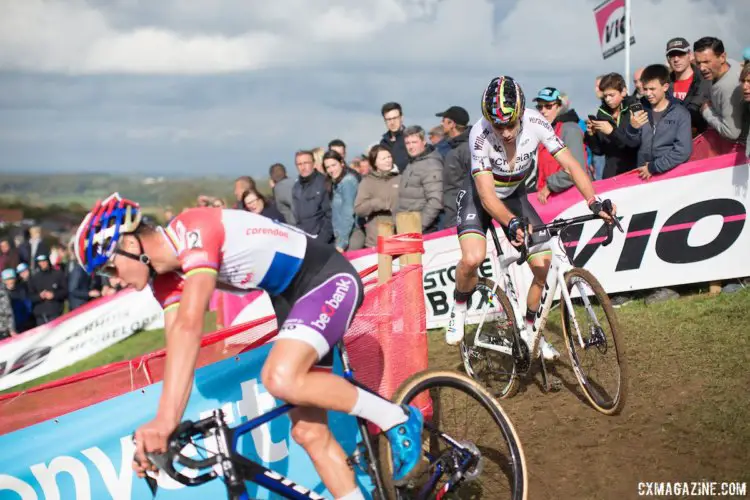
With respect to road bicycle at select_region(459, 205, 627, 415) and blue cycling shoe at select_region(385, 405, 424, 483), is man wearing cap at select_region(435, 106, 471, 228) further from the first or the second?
blue cycling shoe at select_region(385, 405, 424, 483)

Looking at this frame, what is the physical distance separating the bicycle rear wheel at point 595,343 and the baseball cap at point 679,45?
4.30 metres

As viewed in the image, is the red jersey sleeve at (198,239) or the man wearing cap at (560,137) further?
the man wearing cap at (560,137)

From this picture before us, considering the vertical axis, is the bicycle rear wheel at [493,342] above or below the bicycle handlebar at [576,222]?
below

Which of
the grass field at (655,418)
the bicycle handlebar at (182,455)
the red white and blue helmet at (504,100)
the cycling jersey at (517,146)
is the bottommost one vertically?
the grass field at (655,418)

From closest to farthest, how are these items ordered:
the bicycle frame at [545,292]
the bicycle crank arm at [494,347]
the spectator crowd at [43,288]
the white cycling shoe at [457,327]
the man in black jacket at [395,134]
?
the bicycle frame at [545,292] → the bicycle crank arm at [494,347] → the white cycling shoe at [457,327] → the man in black jacket at [395,134] → the spectator crowd at [43,288]

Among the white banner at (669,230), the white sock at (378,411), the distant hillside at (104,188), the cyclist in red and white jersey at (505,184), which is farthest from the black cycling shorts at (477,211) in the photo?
the distant hillside at (104,188)

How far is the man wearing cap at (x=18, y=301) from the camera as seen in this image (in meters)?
13.9

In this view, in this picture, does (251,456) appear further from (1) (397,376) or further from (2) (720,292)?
(2) (720,292)

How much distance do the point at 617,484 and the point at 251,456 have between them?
2311 mm

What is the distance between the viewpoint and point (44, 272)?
567 inches

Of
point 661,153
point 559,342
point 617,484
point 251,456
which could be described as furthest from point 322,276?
point 661,153

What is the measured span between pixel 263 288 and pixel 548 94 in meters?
5.84

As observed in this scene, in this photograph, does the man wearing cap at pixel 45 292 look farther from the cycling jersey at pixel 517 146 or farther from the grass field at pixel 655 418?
the cycling jersey at pixel 517 146

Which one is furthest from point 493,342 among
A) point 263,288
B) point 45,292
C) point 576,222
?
point 45,292
